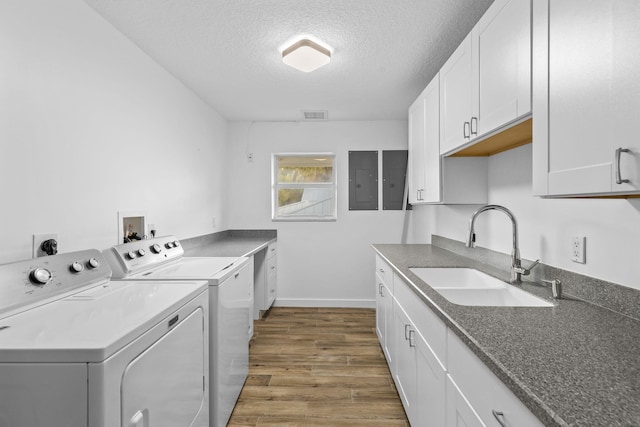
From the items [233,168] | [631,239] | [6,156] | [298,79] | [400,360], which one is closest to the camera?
[631,239]

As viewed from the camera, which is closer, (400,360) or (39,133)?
(39,133)

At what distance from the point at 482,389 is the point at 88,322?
123 centimetres

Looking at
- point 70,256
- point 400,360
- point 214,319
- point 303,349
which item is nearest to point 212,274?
point 214,319

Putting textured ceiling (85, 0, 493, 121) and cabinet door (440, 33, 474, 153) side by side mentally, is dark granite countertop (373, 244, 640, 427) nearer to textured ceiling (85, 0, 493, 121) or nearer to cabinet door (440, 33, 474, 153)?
cabinet door (440, 33, 474, 153)

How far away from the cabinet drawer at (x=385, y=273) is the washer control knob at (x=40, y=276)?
6.30 feet

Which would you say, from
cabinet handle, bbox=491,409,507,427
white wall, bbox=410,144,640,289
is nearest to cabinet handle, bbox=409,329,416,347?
white wall, bbox=410,144,640,289

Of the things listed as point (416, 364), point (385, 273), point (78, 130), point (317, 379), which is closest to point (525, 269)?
point (416, 364)

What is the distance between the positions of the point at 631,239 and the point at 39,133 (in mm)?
2454

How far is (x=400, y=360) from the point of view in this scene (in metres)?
2.03

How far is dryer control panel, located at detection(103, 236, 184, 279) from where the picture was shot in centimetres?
182

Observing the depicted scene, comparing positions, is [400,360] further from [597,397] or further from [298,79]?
[298,79]

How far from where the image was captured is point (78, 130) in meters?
1.72

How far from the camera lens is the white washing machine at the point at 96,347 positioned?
86 centimetres

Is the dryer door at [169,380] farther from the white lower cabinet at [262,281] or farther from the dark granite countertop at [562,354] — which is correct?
the white lower cabinet at [262,281]
